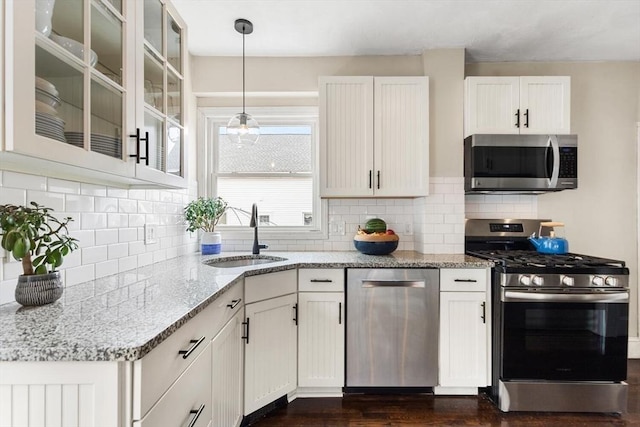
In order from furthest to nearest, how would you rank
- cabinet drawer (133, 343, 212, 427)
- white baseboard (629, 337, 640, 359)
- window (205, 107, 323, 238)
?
window (205, 107, 323, 238)
white baseboard (629, 337, 640, 359)
cabinet drawer (133, 343, 212, 427)

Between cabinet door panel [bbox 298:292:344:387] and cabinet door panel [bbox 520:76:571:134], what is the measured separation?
192 centimetres

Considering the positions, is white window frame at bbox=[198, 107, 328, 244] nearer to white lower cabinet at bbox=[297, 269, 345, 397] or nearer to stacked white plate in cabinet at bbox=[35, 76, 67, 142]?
white lower cabinet at bbox=[297, 269, 345, 397]

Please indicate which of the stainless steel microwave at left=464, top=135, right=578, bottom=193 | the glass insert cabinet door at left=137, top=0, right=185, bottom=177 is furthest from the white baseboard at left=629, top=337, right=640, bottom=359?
the glass insert cabinet door at left=137, top=0, right=185, bottom=177

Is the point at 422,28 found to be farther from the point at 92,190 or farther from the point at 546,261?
the point at 92,190

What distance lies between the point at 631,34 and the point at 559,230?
1499mm

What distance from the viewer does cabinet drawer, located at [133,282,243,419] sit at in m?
0.82

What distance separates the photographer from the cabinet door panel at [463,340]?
2227 mm

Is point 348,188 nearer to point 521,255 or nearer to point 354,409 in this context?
point 521,255

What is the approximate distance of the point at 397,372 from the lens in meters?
2.22

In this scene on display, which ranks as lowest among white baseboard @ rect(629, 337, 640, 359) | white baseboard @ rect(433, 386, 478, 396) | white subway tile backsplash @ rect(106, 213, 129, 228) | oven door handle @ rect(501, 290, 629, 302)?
white baseboard @ rect(433, 386, 478, 396)

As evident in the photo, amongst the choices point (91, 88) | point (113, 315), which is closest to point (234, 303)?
point (113, 315)

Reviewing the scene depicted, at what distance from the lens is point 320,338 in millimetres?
2211

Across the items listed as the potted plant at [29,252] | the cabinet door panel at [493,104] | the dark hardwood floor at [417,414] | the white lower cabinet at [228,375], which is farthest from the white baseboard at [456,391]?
the potted plant at [29,252]

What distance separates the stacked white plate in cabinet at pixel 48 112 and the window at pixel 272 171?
198 centimetres
